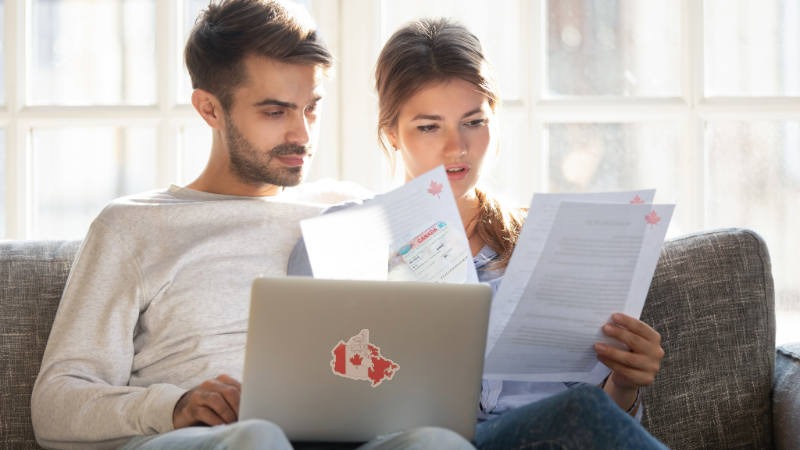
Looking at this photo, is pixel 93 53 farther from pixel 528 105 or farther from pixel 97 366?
pixel 528 105

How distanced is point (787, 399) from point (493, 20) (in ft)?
3.91

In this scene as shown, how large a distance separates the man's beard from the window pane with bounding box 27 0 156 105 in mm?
697

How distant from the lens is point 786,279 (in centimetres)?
183

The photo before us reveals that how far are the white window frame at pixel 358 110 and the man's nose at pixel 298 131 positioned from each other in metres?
0.50

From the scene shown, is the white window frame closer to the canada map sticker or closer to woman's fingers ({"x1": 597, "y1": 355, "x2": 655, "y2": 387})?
woman's fingers ({"x1": 597, "y1": 355, "x2": 655, "y2": 387})

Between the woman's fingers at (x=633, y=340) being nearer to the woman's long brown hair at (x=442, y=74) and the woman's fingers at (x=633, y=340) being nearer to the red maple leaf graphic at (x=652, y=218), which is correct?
the red maple leaf graphic at (x=652, y=218)

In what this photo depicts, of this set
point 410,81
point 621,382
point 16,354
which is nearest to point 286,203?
point 410,81

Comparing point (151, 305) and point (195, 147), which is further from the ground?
point (195, 147)

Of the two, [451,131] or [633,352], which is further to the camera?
[451,131]

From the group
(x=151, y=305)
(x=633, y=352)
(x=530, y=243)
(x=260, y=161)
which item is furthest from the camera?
(x=260, y=161)

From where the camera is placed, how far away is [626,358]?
1.05 meters

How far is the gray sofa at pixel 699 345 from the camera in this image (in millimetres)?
1293

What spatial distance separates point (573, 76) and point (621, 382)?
1.01 metres

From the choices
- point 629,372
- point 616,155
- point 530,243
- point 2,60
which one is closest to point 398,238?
point 530,243
